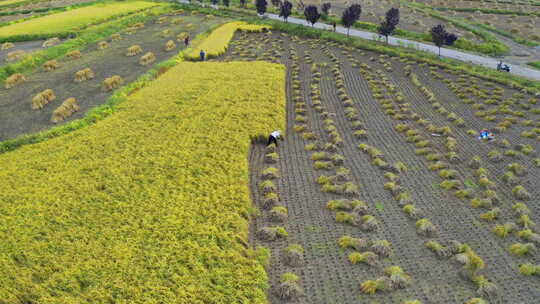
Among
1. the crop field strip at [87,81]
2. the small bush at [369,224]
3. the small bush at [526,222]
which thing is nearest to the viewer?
the small bush at [526,222]

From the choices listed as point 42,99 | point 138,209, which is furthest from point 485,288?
point 42,99

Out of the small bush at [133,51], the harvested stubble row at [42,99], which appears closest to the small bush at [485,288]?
the harvested stubble row at [42,99]

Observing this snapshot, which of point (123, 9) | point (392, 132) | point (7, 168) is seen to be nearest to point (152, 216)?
point (7, 168)

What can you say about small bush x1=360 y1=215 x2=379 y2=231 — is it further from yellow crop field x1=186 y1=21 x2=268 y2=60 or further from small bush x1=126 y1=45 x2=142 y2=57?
small bush x1=126 y1=45 x2=142 y2=57

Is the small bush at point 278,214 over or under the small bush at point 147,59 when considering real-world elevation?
under

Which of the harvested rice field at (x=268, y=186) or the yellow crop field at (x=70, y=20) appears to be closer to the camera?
the harvested rice field at (x=268, y=186)

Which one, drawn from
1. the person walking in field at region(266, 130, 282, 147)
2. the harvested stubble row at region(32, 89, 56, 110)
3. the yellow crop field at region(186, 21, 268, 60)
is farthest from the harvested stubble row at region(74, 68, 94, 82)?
the person walking in field at region(266, 130, 282, 147)

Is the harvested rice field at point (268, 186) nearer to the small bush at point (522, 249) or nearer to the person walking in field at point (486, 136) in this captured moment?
the small bush at point (522, 249)

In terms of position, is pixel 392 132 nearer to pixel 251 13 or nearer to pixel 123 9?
pixel 251 13
